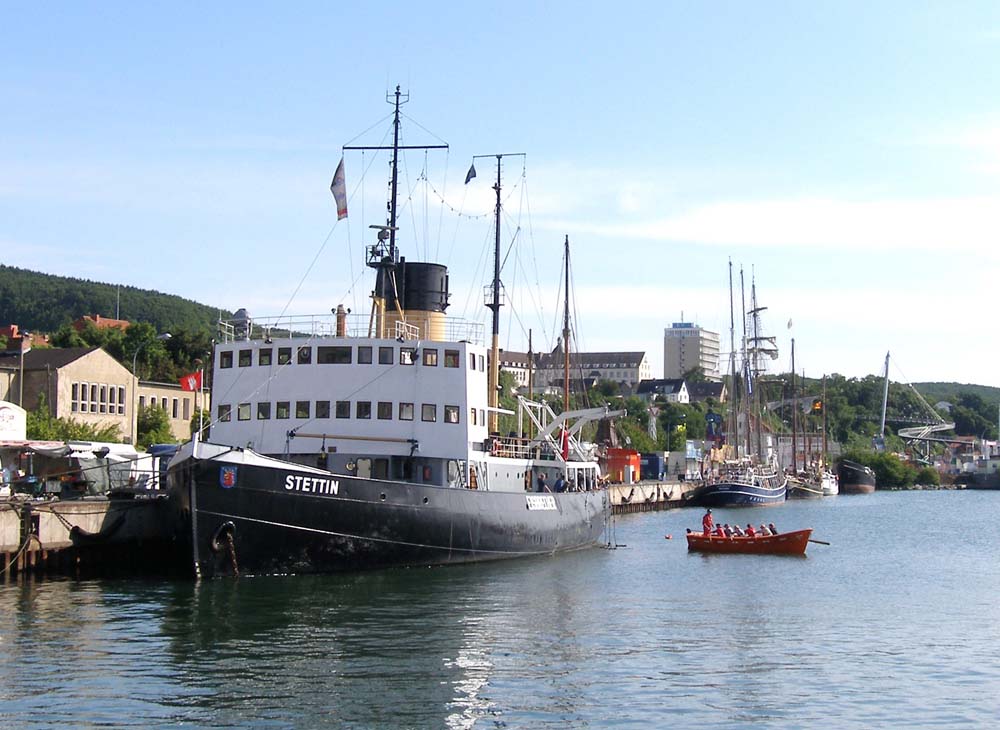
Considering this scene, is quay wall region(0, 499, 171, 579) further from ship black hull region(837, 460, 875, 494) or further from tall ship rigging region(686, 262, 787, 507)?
ship black hull region(837, 460, 875, 494)

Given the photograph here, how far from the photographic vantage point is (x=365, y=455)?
37.0m

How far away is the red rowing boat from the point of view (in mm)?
47344

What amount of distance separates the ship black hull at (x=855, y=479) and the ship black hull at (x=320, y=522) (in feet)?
406

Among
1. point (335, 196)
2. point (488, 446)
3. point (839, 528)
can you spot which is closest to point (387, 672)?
point (488, 446)

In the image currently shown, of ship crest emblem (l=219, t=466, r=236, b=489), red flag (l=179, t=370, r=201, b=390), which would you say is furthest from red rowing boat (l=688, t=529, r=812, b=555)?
ship crest emblem (l=219, t=466, r=236, b=489)

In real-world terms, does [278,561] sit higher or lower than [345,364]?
lower

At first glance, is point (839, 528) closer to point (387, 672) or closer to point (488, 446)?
point (488, 446)

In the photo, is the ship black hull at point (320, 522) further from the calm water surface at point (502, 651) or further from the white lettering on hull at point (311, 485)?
the calm water surface at point (502, 651)

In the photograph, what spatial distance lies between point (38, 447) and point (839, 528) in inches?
1810

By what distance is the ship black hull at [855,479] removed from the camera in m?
154

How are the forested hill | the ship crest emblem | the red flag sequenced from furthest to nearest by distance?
1. the forested hill
2. the red flag
3. the ship crest emblem

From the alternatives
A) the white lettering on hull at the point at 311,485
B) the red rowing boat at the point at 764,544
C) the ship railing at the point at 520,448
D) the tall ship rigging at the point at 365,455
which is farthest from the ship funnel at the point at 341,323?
the red rowing boat at the point at 764,544

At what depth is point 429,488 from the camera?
115ft

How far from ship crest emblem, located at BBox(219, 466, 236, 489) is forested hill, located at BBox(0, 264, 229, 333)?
504 feet
